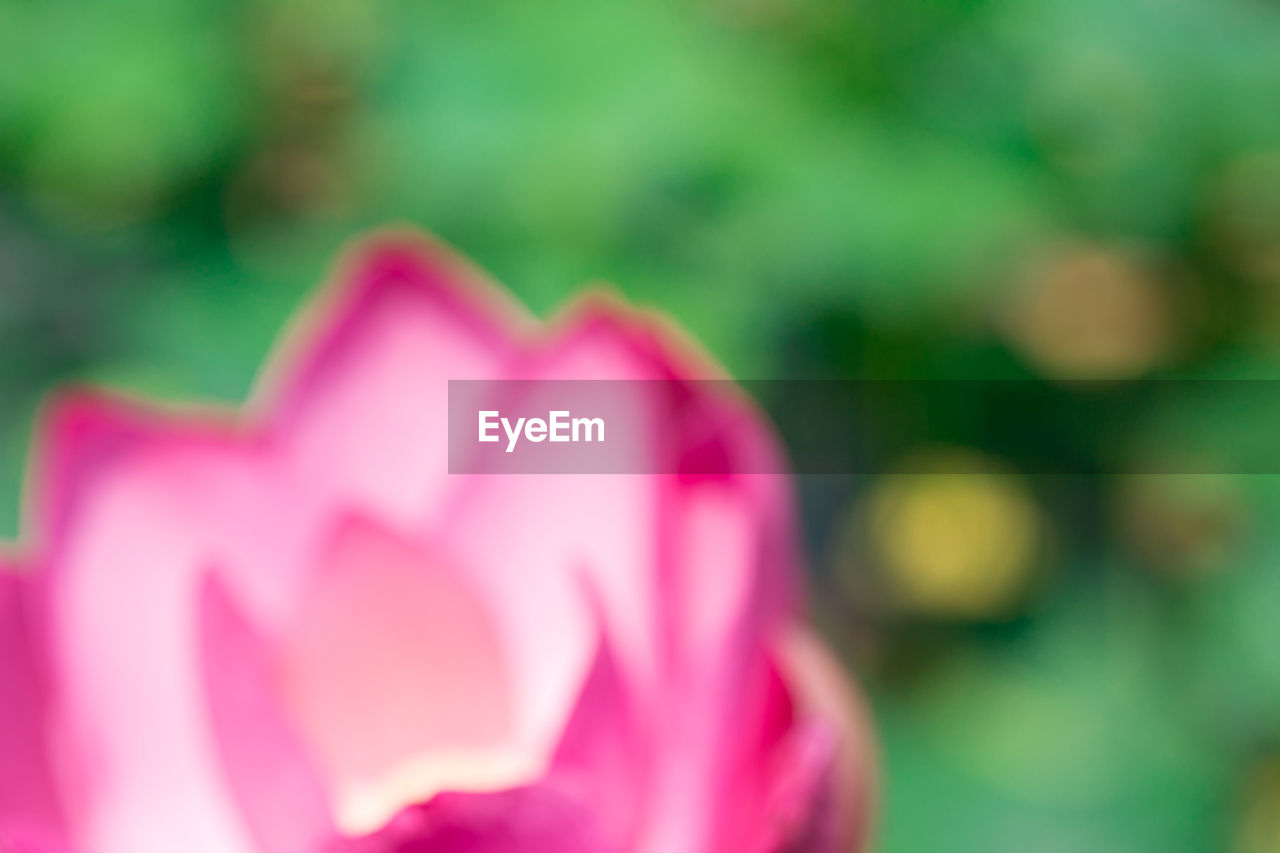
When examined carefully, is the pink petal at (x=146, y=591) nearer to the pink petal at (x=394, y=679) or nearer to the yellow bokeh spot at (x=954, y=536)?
the pink petal at (x=394, y=679)

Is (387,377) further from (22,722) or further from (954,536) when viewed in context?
(954,536)

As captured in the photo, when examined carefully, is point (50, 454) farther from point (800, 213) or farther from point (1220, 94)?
point (1220, 94)

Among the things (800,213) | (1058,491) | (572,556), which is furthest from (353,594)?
(1058,491)

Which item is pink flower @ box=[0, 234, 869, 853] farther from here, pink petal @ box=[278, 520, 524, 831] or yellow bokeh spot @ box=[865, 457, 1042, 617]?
yellow bokeh spot @ box=[865, 457, 1042, 617]

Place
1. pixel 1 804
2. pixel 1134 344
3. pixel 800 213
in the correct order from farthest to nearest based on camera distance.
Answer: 1. pixel 1134 344
2. pixel 800 213
3. pixel 1 804

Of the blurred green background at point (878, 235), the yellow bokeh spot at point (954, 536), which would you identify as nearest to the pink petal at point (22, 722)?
the blurred green background at point (878, 235)

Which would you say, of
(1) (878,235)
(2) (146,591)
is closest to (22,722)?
(2) (146,591)
